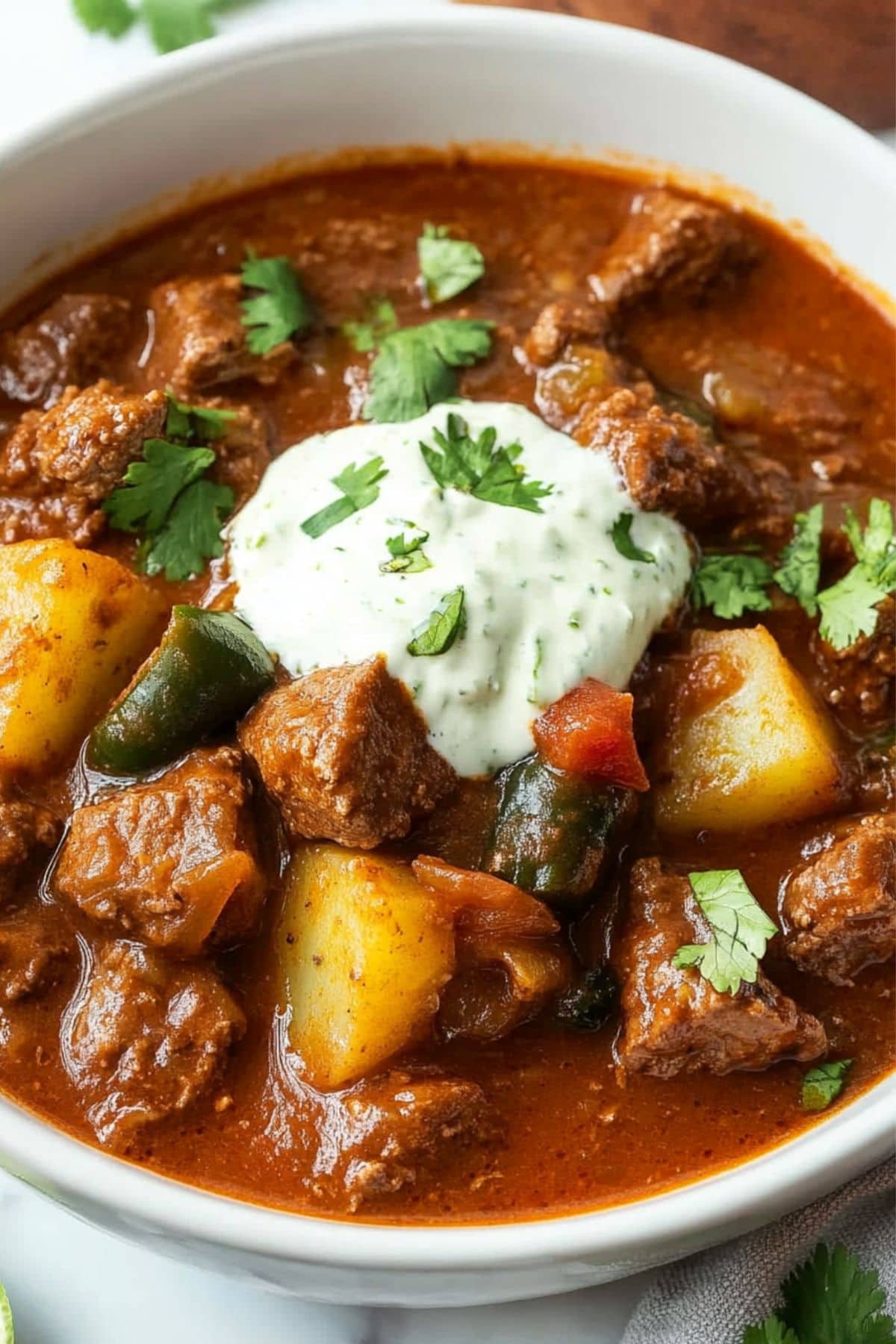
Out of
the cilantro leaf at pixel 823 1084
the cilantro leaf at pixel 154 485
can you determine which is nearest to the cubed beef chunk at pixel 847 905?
the cilantro leaf at pixel 823 1084

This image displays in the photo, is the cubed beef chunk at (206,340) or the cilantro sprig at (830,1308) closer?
the cilantro sprig at (830,1308)

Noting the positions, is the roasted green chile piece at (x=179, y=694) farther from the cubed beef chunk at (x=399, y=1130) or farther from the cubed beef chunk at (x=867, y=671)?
the cubed beef chunk at (x=867, y=671)

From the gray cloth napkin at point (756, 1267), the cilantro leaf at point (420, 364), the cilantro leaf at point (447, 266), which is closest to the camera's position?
the gray cloth napkin at point (756, 1267)

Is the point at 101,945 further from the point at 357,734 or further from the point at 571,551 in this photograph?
the point at 571,551

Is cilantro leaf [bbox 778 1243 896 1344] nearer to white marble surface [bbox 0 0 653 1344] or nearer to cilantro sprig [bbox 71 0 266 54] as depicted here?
white marble surface [bbox 0 0 653 1344]

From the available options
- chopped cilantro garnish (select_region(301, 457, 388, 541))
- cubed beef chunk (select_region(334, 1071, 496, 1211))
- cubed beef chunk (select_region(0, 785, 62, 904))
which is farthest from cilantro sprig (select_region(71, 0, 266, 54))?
cubed beef chunk (select_region(334, 1071, 496, 1211))

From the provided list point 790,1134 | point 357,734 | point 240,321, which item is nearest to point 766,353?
point 240,321

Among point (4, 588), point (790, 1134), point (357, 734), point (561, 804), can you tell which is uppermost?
point (4, 588)
